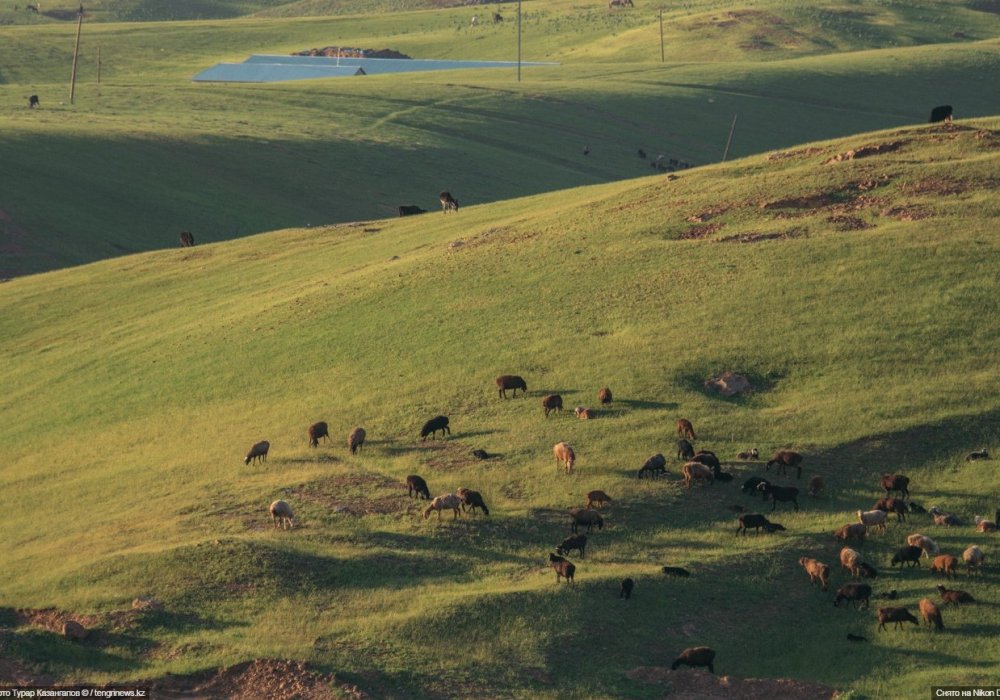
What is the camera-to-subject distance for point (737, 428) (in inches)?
1556

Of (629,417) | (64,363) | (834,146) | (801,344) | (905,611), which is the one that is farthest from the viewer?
(834,146)

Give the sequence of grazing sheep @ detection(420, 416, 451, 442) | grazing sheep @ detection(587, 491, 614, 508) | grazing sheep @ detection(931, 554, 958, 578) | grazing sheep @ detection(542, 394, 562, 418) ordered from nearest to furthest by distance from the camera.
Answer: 1. grazing sheep @ detection(931, 554, 958, 578)
2. grazing sheep @ detection(587, 491, 614, 508)
3. grazing sheep @ detection(420, 416, 451, 442)
4. grazing sheep @ detection(542, 394, 562, 418)

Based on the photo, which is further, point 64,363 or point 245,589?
point 64,363

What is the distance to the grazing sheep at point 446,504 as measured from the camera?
1364 inches

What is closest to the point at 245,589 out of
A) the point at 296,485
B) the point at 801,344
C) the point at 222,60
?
the point at 296,485

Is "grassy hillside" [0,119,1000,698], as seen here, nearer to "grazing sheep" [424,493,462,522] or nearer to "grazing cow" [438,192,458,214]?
"grazing sheep" [424,493,462,522]

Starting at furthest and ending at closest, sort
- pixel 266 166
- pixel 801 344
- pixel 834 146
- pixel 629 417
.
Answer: pixel 266 166 → pixel 834 146 → pixel 801 344 → pixel 629 417

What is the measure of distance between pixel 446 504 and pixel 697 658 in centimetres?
857


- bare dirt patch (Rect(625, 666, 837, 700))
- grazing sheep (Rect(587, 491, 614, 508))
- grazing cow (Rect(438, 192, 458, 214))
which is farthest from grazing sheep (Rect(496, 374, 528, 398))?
grazing cow (Rect(438, 192, 458, 214))

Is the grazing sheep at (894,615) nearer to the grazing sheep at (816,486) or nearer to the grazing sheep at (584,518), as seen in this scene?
the grazing sheep at (816,486)

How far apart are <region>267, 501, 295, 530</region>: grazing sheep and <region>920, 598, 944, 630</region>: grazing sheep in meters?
15.2

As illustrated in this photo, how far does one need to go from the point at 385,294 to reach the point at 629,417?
55.8 ft

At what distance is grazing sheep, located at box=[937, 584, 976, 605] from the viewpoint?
30.5 meters

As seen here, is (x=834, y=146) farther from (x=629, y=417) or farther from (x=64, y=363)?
(x=64, y=363)
